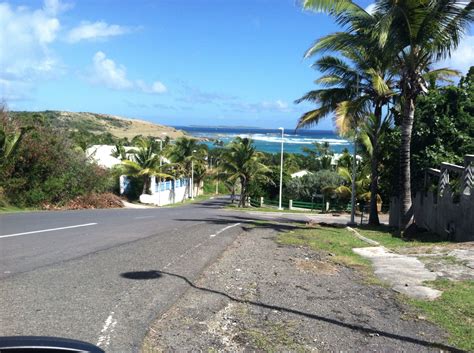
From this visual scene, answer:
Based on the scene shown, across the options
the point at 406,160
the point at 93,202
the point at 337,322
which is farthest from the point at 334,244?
the point at 93,202

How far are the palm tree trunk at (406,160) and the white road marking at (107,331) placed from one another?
42.7ft

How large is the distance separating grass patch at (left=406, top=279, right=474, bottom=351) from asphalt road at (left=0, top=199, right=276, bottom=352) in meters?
3.09

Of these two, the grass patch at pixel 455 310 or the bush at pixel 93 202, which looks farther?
the bush at pixel 93 202

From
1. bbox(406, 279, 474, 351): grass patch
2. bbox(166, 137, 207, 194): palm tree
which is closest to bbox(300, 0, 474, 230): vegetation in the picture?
bbox(406, 279, 474, 351): grass patch

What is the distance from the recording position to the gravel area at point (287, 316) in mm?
5074

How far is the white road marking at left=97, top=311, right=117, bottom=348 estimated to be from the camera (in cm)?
486

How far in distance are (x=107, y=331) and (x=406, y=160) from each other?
13628mm

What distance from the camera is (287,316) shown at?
5938mm

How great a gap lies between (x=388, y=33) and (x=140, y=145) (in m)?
35.5

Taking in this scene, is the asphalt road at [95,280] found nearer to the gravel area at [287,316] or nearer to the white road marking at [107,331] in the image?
the white road marking at [107,331]

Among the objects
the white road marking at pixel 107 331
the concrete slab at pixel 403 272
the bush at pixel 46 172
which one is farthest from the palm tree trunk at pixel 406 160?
the bush at pixel 46 172

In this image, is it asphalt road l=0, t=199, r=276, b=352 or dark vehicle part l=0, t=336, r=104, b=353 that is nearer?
dark vehicle part l=0, t=336, r=104, b=353

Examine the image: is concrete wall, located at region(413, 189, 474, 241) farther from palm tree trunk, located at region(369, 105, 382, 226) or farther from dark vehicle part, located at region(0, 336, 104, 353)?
dark vehicle part, located at region(0, 336, 104, 353)

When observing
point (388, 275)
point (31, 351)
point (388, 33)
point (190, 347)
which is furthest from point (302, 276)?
point (388, 33)
